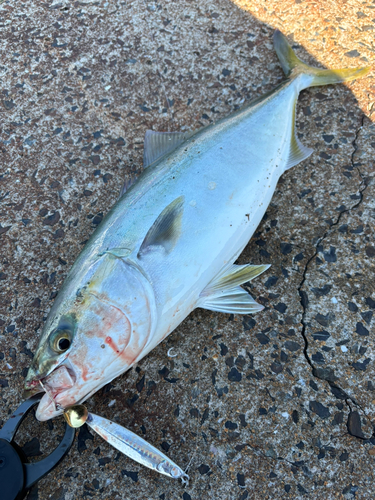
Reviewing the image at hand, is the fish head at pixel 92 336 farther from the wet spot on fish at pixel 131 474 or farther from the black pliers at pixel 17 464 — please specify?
the wet spot on fish at pixel 131 474

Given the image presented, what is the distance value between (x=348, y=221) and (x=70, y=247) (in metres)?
1.68

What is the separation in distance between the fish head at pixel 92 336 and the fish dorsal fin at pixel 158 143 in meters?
0.79

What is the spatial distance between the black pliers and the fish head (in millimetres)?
209

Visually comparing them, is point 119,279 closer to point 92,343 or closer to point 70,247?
point 92,343

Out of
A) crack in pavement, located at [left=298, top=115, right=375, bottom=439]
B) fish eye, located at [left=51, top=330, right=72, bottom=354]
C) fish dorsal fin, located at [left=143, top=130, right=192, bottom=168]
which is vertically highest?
fish dorsal fin, located at [left=143, top=130, right=192, bottom=168]

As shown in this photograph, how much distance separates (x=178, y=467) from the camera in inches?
61.1

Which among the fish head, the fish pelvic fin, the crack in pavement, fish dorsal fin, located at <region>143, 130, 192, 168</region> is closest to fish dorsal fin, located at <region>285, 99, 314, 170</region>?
the crack in pavement

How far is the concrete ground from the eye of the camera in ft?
5.43

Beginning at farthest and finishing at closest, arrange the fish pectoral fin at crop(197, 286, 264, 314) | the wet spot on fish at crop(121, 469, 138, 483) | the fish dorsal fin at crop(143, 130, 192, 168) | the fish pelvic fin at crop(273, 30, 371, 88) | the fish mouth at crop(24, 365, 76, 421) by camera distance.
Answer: the fish pelvic fin at crop(273, 30, 371, 88)
the fish dorsal fin at crop(143, 130, 192, 168)
the fish pectoral fin at crop(197, 286, 264, 314)
the wet spot on fish at crop(121, 469, 138, 483)
the fish mouth at crop(24, 365, 76, 421)

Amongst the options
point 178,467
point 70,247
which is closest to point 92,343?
point 178,467

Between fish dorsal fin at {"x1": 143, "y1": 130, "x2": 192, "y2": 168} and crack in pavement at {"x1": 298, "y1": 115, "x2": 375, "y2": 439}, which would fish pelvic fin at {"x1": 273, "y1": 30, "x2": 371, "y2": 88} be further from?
fish dorsal fin at {"x1": 143, "y1": 130, "x2": 192, "y2": 168}

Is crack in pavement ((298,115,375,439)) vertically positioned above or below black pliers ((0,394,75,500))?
below

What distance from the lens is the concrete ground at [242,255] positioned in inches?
65.2

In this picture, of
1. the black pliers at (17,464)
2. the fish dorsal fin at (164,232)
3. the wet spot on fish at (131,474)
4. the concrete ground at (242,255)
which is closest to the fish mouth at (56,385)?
the black pliers at (17,464)
